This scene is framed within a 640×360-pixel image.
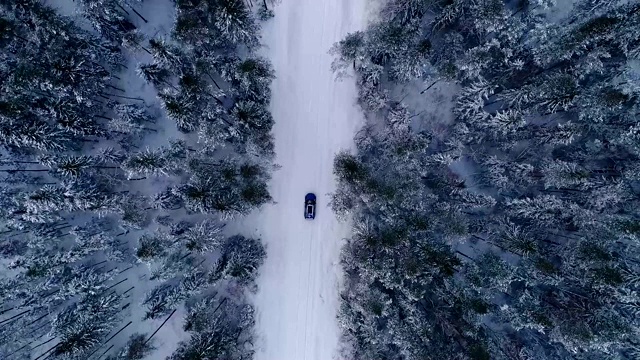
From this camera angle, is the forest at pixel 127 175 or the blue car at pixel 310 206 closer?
the forest at pixel 127 175

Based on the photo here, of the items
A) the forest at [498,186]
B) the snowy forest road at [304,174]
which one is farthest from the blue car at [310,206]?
the forest at [498,186]

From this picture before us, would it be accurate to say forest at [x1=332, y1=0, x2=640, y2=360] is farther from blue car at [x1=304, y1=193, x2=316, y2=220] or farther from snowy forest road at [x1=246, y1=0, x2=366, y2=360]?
blue car at [x1=304, y1=193, x2=316, y2=220]

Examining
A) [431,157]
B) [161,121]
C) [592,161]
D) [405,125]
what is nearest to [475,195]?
[431,157]

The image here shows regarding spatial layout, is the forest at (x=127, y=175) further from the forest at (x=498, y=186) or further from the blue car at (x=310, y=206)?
the forest at (x=498, y=186)

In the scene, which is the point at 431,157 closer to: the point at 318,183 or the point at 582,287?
the point at 318,183

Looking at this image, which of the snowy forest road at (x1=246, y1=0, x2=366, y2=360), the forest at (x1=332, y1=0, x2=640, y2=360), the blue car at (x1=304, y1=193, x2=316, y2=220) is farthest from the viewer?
the snowy forest road at (x1=246, y1=0, x2=366, y2=360)

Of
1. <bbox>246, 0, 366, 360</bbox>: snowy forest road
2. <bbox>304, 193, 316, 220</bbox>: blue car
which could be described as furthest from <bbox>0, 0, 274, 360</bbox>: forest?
<bbox>304, 193, 316, 220</bbox>: blue car
